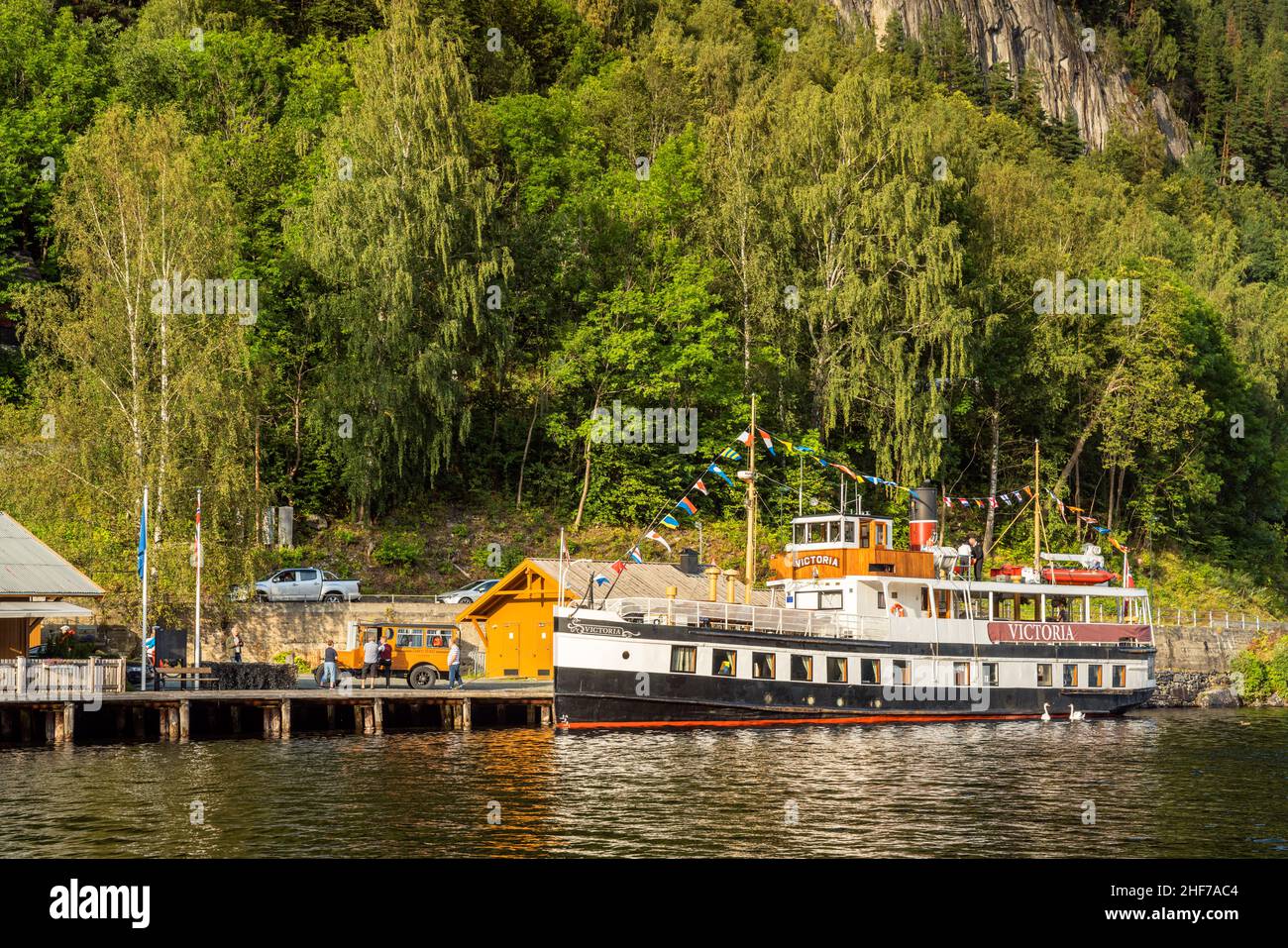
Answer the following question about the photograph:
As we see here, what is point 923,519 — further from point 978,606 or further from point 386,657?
point 386,657

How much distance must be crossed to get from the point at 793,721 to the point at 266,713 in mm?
16207

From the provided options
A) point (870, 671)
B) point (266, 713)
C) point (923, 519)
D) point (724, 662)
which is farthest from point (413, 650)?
point (923, 519)

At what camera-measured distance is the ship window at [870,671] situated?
45.6 metres

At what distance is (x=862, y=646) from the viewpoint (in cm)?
4541

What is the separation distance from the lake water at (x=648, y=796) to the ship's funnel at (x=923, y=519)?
949 cm

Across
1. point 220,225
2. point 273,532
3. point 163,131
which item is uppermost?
point 163,131

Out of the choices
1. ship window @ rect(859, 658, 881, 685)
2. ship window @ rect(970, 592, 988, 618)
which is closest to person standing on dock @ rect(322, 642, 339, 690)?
ship window @ rect(859, 658, 881, 685)

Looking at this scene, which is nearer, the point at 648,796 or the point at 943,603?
the point at 648,796

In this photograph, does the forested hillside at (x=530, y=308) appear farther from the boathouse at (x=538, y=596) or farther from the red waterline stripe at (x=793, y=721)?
the red waterline stripe at (x=793, y=721)

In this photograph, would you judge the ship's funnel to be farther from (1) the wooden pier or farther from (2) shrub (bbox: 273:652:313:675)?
(2) shrub (bbox: 273:652:313:675)

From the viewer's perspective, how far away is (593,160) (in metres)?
77.8

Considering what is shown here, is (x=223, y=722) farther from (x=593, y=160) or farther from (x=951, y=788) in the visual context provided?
(x=593, y=160)
